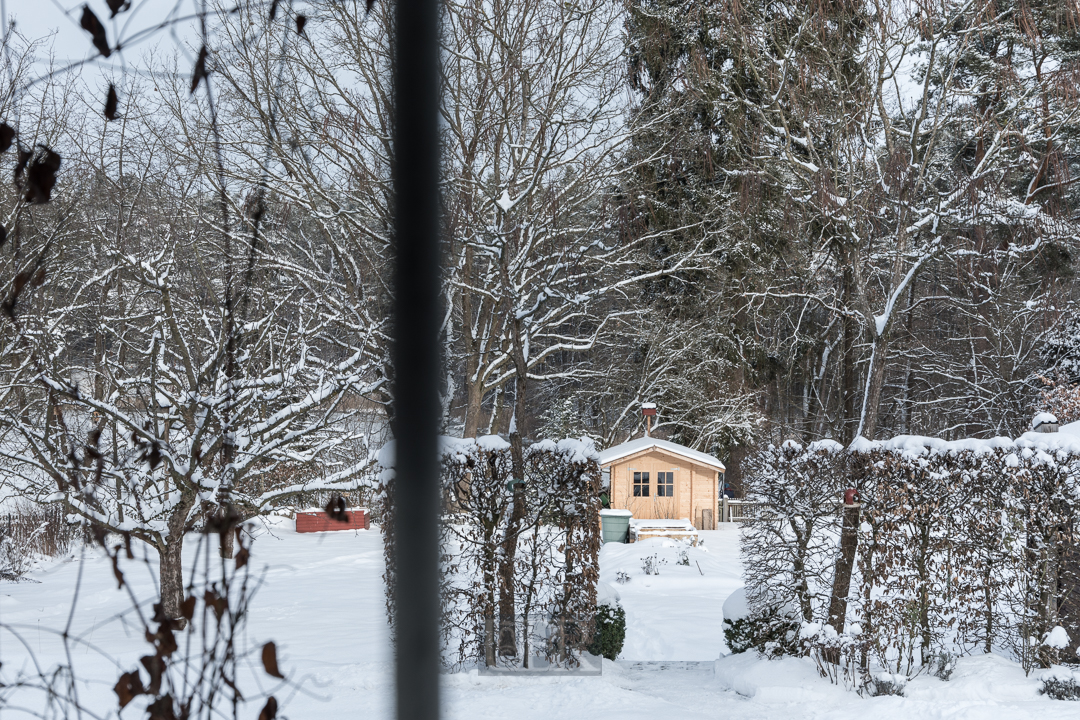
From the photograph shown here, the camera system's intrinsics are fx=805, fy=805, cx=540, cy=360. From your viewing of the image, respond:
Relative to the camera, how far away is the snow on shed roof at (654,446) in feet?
54.0

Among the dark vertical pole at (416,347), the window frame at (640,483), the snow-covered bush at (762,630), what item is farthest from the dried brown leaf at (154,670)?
the window frame at (640,483)

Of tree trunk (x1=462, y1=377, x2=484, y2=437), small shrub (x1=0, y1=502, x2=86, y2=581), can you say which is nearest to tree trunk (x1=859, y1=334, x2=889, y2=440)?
tree trunk (x1=462, y1=377, x2=484, y2=437)

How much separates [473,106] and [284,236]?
327 cm

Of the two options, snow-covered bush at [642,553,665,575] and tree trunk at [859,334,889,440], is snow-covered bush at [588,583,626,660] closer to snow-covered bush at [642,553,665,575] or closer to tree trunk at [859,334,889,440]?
tree trunk at [859,334,889,440]

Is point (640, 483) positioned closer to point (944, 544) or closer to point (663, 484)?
point (663, 484)

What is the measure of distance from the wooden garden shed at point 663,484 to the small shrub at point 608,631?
1018 centimetres

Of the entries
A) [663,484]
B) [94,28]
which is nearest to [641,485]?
[663,484]

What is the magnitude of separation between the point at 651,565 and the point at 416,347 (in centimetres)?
1079

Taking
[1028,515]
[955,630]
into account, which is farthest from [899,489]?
[955,630]

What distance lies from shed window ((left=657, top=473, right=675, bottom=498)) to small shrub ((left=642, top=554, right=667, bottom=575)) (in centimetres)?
460

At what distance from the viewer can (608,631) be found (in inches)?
257

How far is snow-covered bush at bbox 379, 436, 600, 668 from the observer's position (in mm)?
5945

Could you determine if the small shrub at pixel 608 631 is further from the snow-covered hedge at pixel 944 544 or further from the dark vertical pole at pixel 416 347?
the dark vertical pole at pixel 416 347

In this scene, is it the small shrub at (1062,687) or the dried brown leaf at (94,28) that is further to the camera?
the small shrub at (1062,687)
